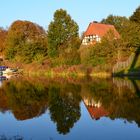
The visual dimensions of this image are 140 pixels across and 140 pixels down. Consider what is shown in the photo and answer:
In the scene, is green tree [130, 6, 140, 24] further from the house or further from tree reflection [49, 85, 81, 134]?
tree reflection [49, 85, 81, 134]

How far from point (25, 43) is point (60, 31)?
35.3ft

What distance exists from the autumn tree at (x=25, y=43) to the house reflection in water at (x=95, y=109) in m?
49.6

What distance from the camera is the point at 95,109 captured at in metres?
21.0

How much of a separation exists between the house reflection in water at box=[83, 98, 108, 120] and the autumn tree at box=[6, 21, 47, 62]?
49.6m

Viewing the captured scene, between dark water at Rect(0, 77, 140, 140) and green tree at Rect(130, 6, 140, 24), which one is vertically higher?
green tree at Rect(130, 6, 140, 24)

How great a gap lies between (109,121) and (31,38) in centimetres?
6692

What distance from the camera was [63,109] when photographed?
20609 millimetres

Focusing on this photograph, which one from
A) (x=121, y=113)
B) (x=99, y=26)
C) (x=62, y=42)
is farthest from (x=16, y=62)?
(x=121, y=113)

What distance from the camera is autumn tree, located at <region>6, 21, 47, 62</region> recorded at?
2987 inches

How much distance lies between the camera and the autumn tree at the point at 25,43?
7588cm

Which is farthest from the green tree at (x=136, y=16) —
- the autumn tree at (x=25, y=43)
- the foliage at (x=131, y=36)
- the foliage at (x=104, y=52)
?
the autumn tree at (x=25, y=43)

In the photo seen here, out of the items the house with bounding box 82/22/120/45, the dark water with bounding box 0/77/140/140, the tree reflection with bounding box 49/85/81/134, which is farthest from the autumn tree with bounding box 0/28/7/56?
the dark water with bounding box 0/77/140/140

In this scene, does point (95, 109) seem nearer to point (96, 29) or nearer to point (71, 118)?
point (71, 118)

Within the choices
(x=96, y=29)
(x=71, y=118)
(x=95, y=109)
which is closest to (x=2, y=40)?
(x=96, y=29)
